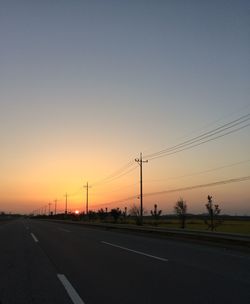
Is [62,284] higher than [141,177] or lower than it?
lower

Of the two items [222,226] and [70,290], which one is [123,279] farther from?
[222,226]

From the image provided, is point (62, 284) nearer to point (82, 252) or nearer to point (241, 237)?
point (82, 252)

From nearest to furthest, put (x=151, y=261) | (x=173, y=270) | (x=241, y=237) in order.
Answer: (x=173, y=270) → (x=151, y=261) → (x=241, y=237)

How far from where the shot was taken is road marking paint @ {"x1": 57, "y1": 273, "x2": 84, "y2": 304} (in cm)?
981

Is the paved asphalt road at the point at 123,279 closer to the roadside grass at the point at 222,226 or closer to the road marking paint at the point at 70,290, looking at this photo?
the road marking paint at the point at 70,290

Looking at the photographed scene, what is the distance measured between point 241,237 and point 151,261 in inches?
479

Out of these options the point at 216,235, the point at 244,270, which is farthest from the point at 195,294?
the point at 216,235

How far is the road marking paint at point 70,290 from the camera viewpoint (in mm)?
9812

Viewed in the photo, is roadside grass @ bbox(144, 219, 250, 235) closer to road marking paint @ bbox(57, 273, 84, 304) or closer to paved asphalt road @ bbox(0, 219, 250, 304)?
paved asphalt road @ bbox(0, 219, 250, 304)

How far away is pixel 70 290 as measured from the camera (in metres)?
11.0

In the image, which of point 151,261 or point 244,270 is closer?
point 244,270

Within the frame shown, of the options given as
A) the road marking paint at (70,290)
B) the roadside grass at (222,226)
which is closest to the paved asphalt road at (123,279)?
the road marking paint at (70,290)

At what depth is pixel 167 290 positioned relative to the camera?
11.0m

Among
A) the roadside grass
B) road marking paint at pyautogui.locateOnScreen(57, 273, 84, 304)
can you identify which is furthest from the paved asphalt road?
the roadside grass
